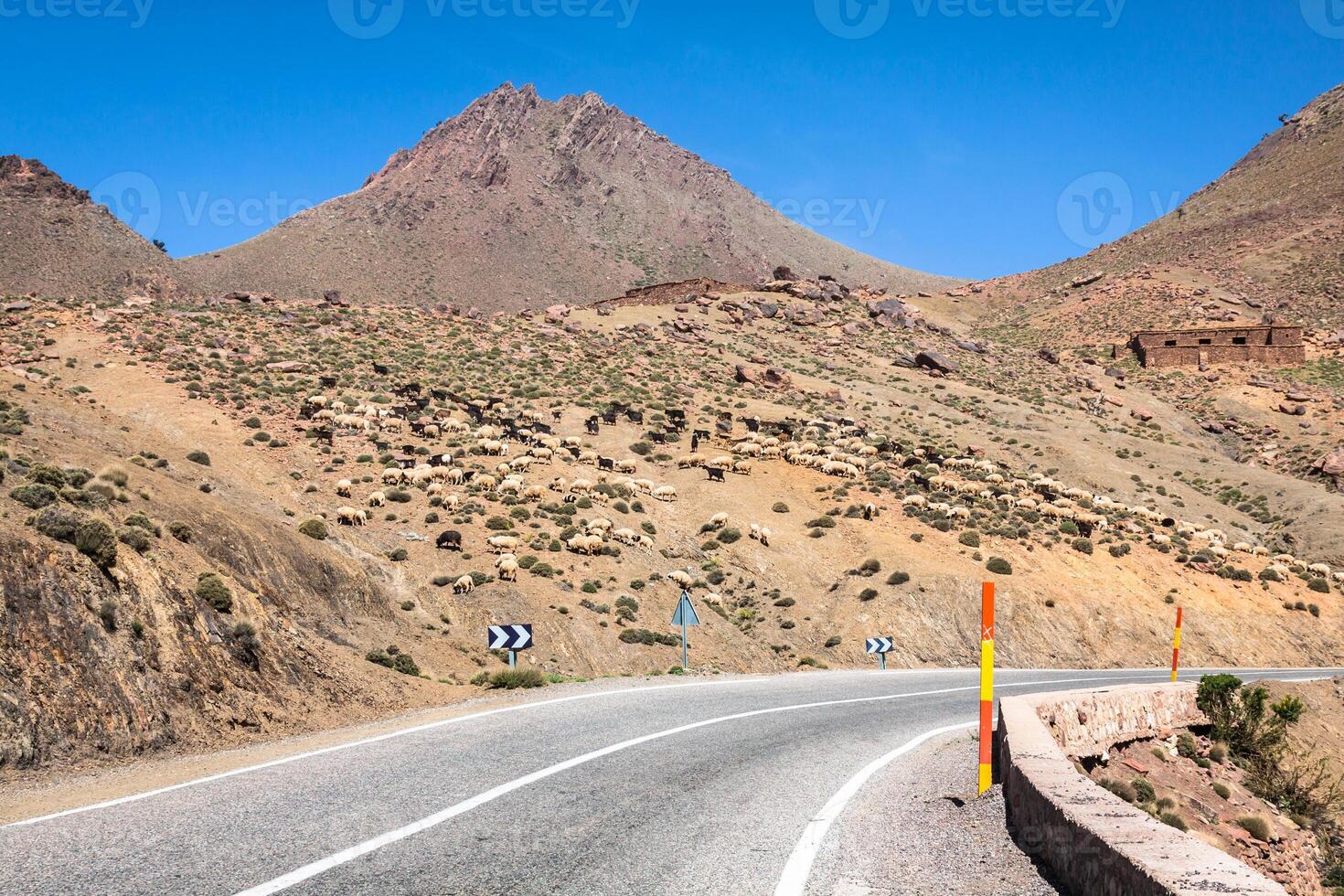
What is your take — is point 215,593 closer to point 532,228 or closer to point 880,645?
point 880,645

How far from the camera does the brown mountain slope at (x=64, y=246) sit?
88.6 m

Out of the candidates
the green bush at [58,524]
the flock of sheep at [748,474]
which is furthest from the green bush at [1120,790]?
the flock of sheep at [748,474]

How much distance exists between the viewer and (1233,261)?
9669 cm

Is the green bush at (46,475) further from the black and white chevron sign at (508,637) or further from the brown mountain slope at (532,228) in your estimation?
Result: the brown mountain slope at (532,228)

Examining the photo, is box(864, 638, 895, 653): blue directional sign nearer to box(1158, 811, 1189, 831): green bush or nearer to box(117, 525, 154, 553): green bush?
box(1158, 811, 1189, 831): green bush

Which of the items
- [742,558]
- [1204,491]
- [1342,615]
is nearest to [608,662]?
[742,558]

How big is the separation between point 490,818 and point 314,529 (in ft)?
66.2

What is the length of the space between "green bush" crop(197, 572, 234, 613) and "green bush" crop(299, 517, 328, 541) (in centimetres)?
1070

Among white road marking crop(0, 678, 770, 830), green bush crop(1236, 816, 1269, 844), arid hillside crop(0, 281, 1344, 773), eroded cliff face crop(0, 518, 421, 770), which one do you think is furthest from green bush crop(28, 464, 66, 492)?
green bush crop(1236, 816, 1269, 844)

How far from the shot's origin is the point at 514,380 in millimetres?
52125

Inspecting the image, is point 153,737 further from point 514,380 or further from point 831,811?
point 514,380

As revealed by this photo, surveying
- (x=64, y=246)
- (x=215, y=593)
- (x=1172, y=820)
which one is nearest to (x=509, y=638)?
(x=215, y=593)

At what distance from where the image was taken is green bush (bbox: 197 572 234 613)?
14359 mm

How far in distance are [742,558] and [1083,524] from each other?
51.8 feet
